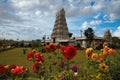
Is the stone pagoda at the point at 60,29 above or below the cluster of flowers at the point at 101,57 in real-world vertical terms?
above

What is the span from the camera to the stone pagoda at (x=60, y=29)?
6706 cm

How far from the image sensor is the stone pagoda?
67062 millimetres

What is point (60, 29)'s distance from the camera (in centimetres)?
6731

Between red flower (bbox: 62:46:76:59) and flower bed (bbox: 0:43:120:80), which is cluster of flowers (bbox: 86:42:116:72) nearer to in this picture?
flower bed (bbox: 0:43:120:80)

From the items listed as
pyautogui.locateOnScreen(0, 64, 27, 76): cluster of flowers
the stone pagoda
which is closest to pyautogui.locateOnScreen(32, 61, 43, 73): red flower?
pyautogui.locateOnScreen(0, 64, 27, 76): cluster of flowers

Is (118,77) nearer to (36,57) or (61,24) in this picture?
(36,57)

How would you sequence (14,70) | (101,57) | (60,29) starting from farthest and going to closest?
1. (60,29)
2. (101,57)
3. (14,70)

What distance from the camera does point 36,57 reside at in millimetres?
3588

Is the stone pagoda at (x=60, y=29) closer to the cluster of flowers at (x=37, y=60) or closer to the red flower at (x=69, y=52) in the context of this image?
the cluster of flowers at (x=37, y=60)

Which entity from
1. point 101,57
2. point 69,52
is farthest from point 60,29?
Answer: point 69,52

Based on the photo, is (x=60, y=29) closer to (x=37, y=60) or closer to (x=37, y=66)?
(x=37, y=60)

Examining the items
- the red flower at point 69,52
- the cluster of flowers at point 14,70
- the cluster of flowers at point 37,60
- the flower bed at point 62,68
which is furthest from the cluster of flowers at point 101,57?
the cluster of flowers at point 14,70

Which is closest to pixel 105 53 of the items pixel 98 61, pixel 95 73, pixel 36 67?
pixel 98 61

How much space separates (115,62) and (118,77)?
1.22 feet
